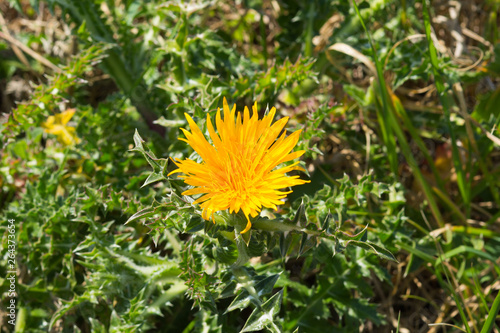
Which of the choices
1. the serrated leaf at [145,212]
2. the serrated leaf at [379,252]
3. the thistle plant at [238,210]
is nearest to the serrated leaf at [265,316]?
the thistle plant at [238,210]

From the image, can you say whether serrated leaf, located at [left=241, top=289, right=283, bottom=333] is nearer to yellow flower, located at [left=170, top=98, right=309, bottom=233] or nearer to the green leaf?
yellow flower, located at [left=170, top=98, right=309, bottom=233]

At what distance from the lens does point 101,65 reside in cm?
309

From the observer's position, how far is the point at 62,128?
3107 mm

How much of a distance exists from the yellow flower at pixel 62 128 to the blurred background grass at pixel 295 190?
0.02 metres

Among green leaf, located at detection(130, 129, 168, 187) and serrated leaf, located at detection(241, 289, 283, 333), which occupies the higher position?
green leaf, located at detection(130, 129, 168, 187)

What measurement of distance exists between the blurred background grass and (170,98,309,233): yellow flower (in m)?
0.30

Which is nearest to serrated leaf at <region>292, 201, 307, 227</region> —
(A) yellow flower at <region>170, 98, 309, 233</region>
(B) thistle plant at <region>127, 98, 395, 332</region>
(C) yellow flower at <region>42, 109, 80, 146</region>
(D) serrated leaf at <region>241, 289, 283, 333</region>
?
(B) thistle plant at <region>127, 98, 395, 332</region>

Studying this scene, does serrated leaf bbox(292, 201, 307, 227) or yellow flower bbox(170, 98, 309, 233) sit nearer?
yellow flower bbox(170, 98, 309, 233)

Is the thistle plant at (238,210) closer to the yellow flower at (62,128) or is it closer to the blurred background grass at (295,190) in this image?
the blurred background grass at (295,190)

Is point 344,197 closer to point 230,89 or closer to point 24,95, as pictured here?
point 230,89

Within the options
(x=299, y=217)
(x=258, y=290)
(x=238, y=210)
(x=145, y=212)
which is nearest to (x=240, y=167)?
(x=238, y=210)

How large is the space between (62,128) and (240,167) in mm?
1825

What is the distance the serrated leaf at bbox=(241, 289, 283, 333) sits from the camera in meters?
1.89

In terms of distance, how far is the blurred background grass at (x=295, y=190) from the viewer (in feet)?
7.84
